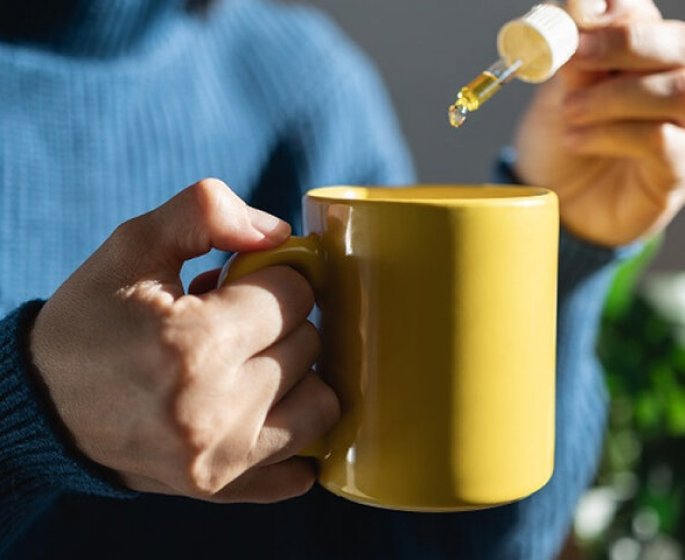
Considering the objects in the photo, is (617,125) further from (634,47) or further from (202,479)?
(202,479)

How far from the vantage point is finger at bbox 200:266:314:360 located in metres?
0.48

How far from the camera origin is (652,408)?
1.32 metres

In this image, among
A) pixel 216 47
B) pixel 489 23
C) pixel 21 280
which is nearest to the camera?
pixel 21 280

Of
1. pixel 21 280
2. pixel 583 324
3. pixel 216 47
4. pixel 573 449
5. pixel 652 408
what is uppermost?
pixel 216 47

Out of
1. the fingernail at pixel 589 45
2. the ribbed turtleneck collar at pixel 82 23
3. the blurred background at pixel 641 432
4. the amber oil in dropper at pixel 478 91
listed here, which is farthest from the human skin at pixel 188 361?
the blurred background at pixel 641 432

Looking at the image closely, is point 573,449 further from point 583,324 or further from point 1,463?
point 1,463

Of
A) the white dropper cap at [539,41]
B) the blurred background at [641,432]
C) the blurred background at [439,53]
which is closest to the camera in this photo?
the white dropper cap at [539,41]

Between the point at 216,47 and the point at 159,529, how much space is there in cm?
44

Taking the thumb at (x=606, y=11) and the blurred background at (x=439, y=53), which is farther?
the blurred background at (x=439, y=53)

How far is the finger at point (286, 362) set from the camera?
1.62 ft

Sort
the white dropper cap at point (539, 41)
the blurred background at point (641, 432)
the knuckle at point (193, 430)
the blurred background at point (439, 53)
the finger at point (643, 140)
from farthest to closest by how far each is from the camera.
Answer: the blurred background at point (439, 53) → the blurred background at point (641, 432) → the finger at point (643, 140) → the white dropper cap at point (539, 41) → the knuckle at point (193, 430)

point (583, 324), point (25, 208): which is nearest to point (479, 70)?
point (583, 324)

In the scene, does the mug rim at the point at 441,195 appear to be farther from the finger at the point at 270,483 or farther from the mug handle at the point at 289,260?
the finger at the point at 270,483

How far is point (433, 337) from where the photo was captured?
20.6 inches
